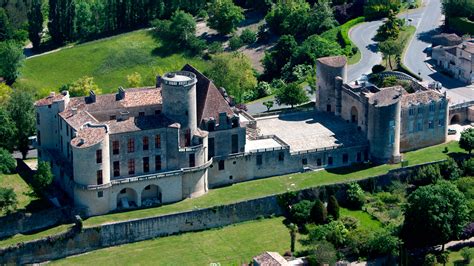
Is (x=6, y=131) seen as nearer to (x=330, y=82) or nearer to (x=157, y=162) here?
(x=157, y=162)

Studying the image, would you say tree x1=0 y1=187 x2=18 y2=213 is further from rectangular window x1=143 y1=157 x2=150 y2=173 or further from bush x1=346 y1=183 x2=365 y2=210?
bush x1=346 y1=183 x2=365 y2=210

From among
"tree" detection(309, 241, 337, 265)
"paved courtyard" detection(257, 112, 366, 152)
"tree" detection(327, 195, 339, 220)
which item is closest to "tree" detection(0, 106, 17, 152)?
"paved courtyard" detection(257, 112, 366, 152)

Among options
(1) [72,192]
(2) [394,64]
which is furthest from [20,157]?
(2) [394,64]

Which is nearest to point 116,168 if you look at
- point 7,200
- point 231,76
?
point 7,200

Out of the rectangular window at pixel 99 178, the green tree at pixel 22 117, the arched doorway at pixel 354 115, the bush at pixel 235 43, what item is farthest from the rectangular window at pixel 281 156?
the bush at pixel 235 43

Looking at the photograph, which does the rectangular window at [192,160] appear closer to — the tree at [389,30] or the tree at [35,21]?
the tree at [389,30]
